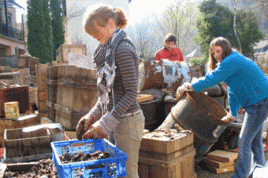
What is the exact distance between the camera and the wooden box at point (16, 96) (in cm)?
513

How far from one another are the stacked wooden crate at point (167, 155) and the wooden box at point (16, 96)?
3.13 metres

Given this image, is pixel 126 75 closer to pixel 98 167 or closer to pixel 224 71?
pixel 98 167

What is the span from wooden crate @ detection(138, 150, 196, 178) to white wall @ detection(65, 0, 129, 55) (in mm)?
29754

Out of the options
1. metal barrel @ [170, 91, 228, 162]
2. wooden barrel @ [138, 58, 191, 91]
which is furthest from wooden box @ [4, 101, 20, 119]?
metal barrel @ [170, 91, 228, 162]

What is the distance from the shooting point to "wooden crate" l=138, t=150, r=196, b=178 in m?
3.11

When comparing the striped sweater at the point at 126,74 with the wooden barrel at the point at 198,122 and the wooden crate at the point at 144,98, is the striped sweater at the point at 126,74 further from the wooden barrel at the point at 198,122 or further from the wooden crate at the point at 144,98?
the wooden crate at the point at 144,98

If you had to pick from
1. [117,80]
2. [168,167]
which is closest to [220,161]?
[168,167]

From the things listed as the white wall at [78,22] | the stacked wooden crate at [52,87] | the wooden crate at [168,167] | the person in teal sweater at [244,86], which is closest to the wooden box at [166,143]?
the wooden crate at [168,167]

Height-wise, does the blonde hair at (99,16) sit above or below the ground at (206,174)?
above

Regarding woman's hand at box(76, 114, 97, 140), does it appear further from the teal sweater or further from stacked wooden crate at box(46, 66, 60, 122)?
stacked wooden crate at box(46, 66, 60, 122)

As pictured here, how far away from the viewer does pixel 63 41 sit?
94.9 feet

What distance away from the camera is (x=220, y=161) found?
4168 mm

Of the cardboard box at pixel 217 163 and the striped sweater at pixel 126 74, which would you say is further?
the cardboard box at pixel 217 163

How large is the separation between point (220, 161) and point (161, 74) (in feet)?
7.30
